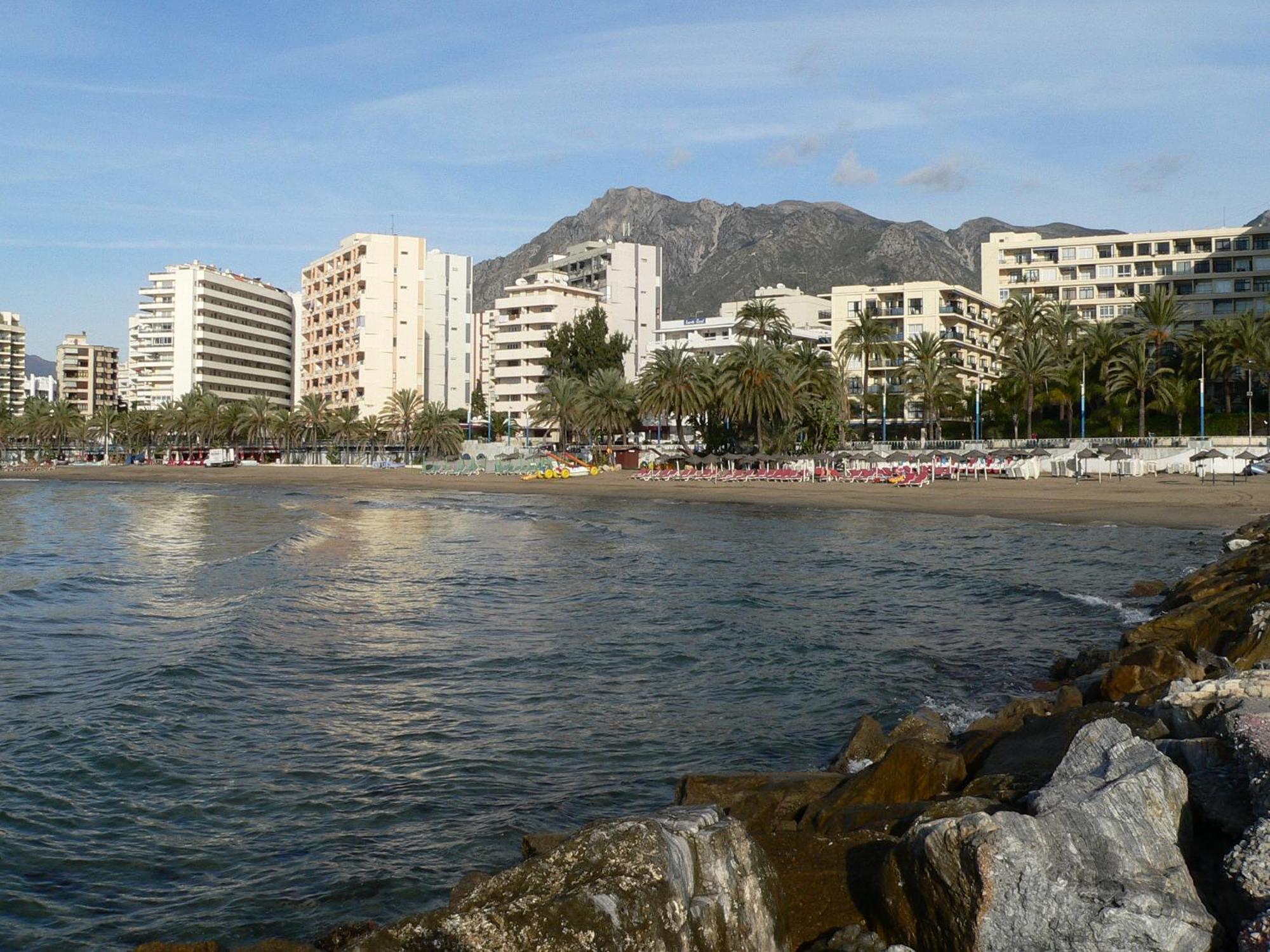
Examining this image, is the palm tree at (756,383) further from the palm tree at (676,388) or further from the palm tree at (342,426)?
the palm tree at (342,426)

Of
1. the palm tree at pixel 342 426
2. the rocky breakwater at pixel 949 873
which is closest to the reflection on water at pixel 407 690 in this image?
the rocky breakwater at pixel 949 873

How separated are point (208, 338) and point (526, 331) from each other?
53847 mm

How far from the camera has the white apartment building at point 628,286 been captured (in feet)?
447

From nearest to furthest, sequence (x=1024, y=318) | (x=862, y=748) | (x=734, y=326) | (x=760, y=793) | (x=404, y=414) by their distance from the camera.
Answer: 1. (x=760, y=793)
2. (x=862, y=748)
3. (x=1024, y=318)
4. (x=404, y=414)
5. (x=734, y=326)

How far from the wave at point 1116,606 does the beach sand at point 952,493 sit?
56.8 feet

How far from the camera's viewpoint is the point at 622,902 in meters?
4.51

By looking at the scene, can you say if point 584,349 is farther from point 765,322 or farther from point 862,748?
point 862,748

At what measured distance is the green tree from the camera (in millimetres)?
114438

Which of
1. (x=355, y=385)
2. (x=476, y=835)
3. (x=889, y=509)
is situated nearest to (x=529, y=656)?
(x=476, y=835)

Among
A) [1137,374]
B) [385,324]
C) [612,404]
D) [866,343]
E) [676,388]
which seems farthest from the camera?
[385,324]

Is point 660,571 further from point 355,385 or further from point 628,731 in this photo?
point 355,385

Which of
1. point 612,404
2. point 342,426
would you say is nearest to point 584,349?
point 612,404

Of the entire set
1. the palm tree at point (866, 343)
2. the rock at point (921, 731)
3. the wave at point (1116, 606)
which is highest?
the palm tree at point (866, 343)

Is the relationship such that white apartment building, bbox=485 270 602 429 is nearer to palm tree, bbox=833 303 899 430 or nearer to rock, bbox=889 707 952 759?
palm tree, bbox=833 303 899 430
